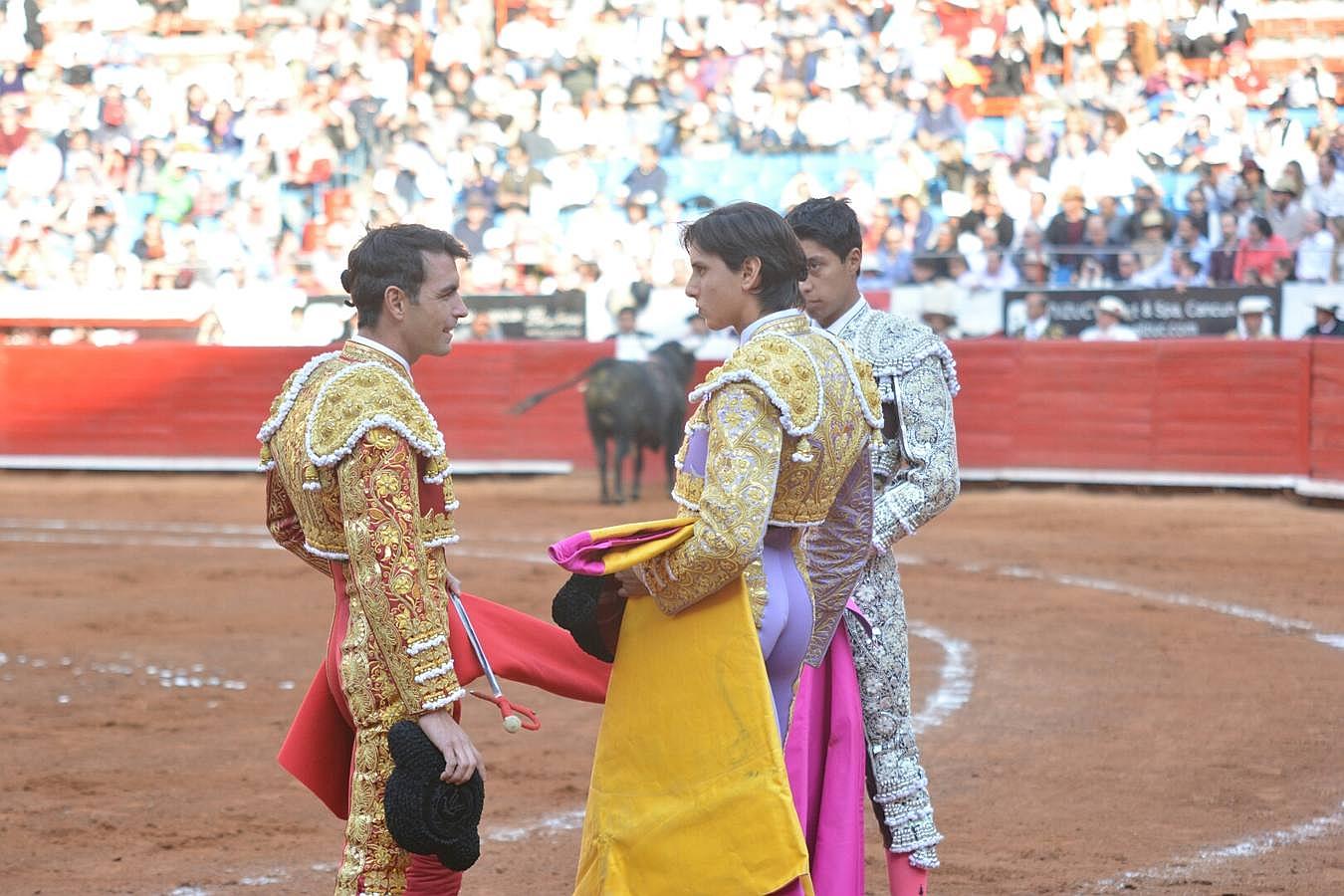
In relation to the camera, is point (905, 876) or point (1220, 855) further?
point (1220, 855)

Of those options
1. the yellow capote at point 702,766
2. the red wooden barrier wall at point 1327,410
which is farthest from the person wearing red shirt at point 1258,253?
the yellow capote at point 702,766

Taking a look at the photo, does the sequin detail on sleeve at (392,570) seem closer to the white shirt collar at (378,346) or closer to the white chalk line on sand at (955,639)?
the white shirt collar at (378,346)

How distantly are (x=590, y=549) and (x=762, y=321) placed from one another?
1.29 feet

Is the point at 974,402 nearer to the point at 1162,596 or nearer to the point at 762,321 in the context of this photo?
the point at 1162,596

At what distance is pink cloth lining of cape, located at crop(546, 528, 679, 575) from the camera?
226 centimetres

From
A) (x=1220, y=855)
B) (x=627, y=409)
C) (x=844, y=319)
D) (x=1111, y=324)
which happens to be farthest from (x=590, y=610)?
(x=1111, y=324)

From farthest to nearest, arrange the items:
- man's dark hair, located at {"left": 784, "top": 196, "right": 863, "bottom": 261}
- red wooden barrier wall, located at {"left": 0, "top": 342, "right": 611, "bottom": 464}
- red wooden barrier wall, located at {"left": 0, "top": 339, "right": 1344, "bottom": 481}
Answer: red wooden barrier wall, located at {"left": 0, "top": 342, "right": 611, "bottom": 464} < red wooden barrier wall, located at {"left": 0, "top": 339, "right": 1344, "bottom": 481} < man's dark hair, located at {"left": 784, "top": 196, "right": 863, "bottom": 261}

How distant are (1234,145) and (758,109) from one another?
3983 millimetres

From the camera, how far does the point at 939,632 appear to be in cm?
649

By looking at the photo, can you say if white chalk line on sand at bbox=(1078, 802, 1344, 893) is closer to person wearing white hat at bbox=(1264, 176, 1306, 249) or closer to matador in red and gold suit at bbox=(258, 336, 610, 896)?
matador in red and gold suit at bbox=(258, 336, 610, 896)

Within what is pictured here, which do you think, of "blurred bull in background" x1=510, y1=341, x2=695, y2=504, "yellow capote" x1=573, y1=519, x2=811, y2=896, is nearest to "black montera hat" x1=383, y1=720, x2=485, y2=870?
"yellow capote" x1=573, y1=519, x2=811, y2=896

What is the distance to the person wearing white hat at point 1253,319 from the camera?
11.3 metres

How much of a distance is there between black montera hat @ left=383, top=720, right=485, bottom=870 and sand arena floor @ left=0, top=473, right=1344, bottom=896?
1.35 m

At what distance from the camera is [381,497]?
219cm
